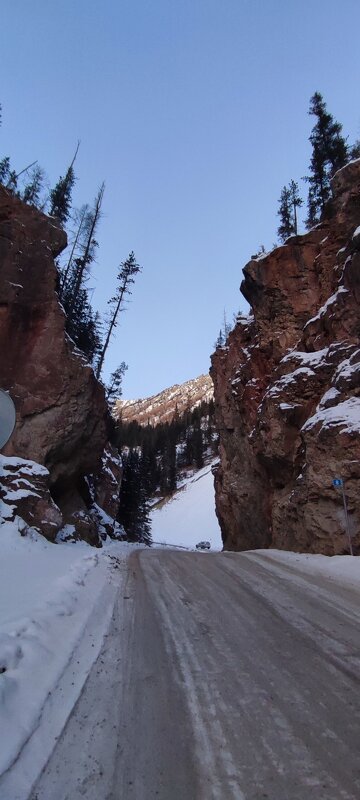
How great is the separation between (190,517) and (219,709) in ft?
180

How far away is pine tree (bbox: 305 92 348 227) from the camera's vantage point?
3112 cm

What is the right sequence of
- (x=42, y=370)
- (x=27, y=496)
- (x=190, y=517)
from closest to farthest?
(x=27, y=496) → (x=42, y=370) → (x=190, y=517)

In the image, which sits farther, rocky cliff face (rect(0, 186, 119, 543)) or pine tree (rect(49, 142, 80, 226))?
pine tree (rect(49, 142, 80, 226))

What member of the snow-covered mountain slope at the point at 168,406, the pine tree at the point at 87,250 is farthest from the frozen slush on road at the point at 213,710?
the snow-covered mountain slope at the point at 168,406

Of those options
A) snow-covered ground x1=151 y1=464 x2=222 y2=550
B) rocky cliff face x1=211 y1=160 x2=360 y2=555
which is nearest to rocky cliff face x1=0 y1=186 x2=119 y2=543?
rocky cliff face x1=211 y1=160 x2=360 y2=555

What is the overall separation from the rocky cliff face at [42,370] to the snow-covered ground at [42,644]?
730 centimetres

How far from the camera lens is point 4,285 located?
17.1 m

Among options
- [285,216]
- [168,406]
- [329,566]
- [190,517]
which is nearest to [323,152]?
[285,216]

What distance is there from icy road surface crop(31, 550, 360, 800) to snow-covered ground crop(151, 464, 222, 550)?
40.2m

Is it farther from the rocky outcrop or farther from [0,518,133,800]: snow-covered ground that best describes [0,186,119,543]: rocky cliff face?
[0,518,133,800]: snow-covered ground

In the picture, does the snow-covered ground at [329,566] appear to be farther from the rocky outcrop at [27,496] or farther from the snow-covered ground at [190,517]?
the snow-covered ground at [190,517]

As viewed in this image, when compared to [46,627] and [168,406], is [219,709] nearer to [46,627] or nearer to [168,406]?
[46,627]

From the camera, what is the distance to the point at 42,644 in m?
4.43

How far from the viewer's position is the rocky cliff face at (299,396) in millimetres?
12969
